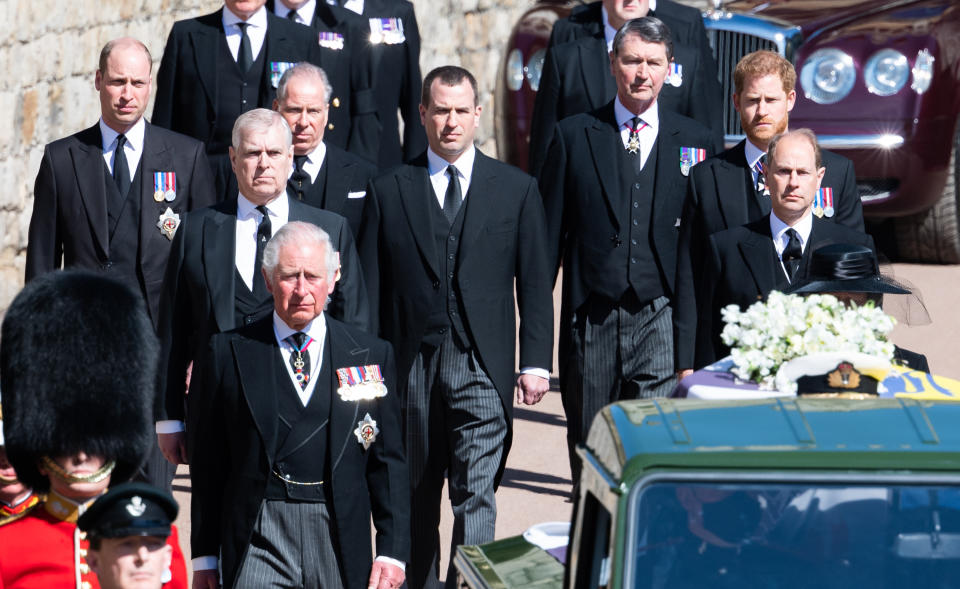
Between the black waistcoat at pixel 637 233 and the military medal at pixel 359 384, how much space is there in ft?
6.14

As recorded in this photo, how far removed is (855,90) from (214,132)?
14.5 feet

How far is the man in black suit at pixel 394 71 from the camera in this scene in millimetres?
10000

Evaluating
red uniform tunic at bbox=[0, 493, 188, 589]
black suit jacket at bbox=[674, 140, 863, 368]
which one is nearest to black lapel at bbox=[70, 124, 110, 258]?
black suit jacket at bbox=[674, 140, 863, 368]

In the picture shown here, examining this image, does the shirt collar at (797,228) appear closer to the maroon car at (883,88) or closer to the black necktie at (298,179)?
the black necktie at (298,179)

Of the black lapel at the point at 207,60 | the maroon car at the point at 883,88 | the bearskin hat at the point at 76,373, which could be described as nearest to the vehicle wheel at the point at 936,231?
the maroon car at the point at 883,88

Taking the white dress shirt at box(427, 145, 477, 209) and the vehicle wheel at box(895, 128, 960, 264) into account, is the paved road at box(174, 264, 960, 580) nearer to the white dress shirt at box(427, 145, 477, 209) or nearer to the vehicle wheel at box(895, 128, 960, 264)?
the vehicle wheel at box(895, 128, 960, 264)

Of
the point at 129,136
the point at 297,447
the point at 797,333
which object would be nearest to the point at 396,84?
the point at 129,136

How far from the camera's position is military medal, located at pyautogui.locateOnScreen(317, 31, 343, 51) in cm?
961

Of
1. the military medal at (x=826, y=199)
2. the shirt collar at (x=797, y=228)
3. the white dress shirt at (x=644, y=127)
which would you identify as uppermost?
the white dress shirt at (x=644, y=127)

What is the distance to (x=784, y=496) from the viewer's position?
4.13m

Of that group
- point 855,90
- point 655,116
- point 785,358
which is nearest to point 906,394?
point 785,358

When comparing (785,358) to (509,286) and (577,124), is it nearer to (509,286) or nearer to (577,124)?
(509,286)

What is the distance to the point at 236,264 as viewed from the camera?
7059 mm

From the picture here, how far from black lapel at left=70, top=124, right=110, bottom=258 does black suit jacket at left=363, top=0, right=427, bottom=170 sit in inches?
90.2
